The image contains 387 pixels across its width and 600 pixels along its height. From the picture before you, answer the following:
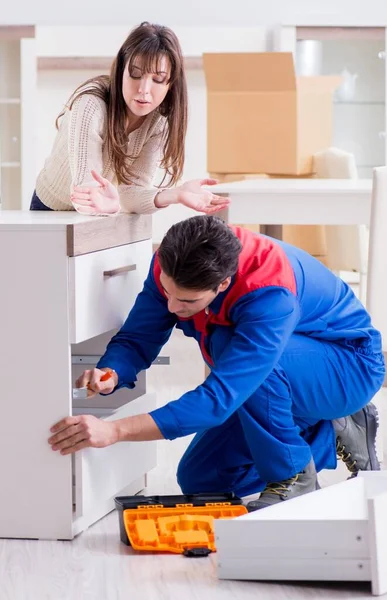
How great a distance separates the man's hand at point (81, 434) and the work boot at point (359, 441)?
560 mm

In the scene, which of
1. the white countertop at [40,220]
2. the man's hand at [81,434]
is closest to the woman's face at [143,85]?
the white countertop at [40,220]

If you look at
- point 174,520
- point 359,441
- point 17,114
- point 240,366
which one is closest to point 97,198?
point 240,366

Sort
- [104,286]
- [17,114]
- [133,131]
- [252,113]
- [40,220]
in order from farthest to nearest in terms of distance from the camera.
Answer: [17,114] → [252,113] → [133,131] → [104,286] → [40,220]

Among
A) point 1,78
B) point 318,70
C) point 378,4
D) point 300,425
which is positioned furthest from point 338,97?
point 300,425

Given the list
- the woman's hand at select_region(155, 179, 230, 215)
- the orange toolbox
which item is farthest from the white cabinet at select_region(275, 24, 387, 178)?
the orange toolbox

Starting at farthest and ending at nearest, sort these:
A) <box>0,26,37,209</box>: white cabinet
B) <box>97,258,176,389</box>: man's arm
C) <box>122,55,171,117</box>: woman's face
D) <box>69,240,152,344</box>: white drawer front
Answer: <box>0,26,37,209</box>: white cabinet, <box>122,55,171,117</box>: woman's face, <box>97,258,176,389</box>: man's arm, <box>69,240,152,344</box>: white drawer front

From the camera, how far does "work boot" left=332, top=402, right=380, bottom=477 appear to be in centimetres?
200

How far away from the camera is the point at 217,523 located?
146cm

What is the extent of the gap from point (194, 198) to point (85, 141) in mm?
234

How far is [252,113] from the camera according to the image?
413 centimetres

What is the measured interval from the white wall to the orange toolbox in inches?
171

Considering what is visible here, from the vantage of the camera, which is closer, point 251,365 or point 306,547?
point 306,547

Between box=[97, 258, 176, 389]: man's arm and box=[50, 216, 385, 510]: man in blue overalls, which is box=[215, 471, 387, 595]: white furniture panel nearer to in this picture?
box=[50, 216, 385, 510]: man in blue overalls

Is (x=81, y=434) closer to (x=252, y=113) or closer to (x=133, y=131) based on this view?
(x=133, y=131)
